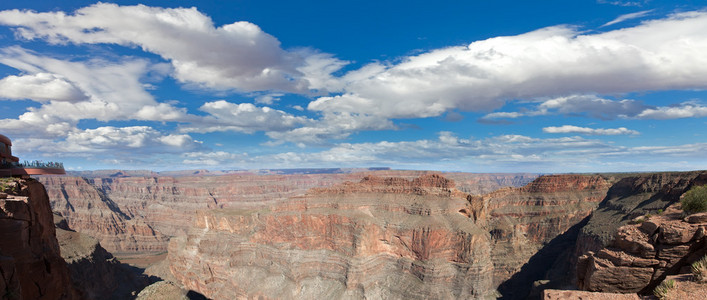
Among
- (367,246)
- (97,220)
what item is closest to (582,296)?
(367,246)

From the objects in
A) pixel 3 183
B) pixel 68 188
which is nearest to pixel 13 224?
pixel 3 183

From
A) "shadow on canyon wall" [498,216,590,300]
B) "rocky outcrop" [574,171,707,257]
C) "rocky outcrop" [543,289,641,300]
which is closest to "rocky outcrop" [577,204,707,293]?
"rocky outcrop" [543,289,641,300]

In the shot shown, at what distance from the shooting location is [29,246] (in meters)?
18.2

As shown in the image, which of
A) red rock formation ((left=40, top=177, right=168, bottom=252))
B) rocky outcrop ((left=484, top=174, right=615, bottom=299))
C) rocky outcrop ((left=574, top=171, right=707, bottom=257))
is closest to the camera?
rocky outcrop ((left=574, top=171, right=707, bottom=257))

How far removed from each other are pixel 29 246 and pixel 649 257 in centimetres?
3268

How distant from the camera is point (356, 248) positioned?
68.1 metres

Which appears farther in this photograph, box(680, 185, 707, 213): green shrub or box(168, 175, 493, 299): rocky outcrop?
box(168, 175, 493, 299): rocky outcrop

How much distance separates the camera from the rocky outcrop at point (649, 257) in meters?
14.8

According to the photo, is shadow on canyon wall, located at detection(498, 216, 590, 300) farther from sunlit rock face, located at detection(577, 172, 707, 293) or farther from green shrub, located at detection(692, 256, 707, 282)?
green shrub, located at detection(692, 256, 707, 282)

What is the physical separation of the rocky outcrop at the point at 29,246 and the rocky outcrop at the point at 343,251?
47.4 m

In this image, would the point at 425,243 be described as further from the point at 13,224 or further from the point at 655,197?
the point at 13,224

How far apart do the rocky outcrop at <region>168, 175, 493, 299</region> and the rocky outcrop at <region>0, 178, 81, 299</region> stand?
4737cm

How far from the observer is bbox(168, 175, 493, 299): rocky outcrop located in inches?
2544

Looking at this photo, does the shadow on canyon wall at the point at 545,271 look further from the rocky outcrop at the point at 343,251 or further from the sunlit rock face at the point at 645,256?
the sunlit rock face at the point at 645,256
